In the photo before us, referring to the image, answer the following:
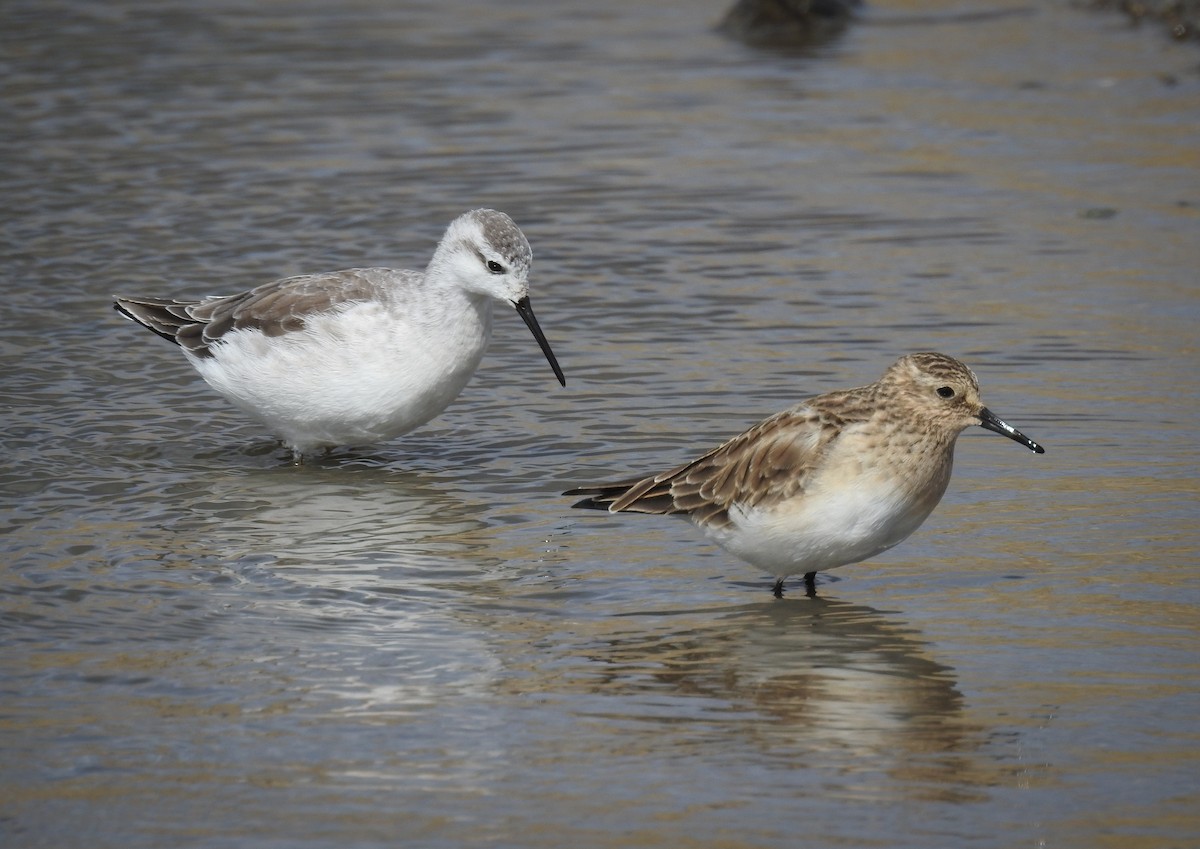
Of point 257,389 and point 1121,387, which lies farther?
point 1121,387

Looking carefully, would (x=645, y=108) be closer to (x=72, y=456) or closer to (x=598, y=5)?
(x=598, y=5)

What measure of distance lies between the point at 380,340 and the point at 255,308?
39.2 inches

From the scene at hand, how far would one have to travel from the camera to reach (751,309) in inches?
554

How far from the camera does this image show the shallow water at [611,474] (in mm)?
7094

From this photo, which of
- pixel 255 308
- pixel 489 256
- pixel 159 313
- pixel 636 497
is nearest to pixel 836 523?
pixel 636 497

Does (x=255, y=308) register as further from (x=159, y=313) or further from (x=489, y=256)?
(x=489, y=256)

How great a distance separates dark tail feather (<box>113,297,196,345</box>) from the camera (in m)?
12.1

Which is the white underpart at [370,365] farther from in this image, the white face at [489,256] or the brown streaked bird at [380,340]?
the white face at [489,256]

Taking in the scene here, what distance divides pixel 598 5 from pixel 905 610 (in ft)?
63.2

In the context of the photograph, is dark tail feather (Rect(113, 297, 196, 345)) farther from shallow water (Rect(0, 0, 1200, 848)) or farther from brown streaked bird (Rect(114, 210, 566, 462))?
brown streaked bird (Rect(114, 210, 566, 462))

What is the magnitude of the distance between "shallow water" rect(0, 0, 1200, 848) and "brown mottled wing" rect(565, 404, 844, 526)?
421mm

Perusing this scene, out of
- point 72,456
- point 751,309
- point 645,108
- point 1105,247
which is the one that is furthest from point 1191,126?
point 72,456

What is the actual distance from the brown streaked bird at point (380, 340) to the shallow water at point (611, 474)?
16.6 inches

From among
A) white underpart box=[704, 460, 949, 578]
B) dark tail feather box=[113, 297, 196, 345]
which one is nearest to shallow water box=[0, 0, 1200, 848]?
white underpart box=[704, 460, 949, 578]
